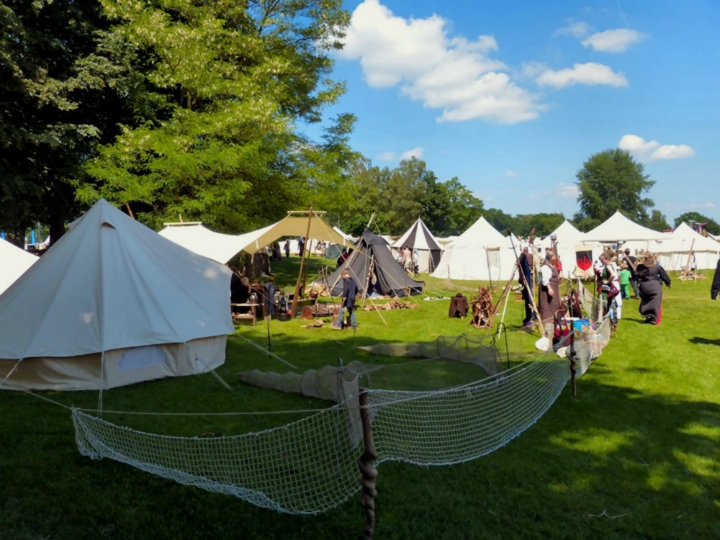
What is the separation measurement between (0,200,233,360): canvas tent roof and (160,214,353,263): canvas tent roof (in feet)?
16.2

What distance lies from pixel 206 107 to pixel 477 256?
13922 millimetres

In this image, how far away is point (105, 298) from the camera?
783 centimetres

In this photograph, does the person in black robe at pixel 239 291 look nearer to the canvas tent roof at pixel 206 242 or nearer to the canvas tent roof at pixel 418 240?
the canvas tent roof at pixel 206 242

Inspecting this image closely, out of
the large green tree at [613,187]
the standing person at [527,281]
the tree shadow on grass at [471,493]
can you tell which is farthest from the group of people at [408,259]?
the large green tree at [613,187]

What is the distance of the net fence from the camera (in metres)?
4.39

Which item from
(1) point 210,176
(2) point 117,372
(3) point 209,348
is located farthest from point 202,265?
(1) point 210,176

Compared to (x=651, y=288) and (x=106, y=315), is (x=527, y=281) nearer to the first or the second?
(x=651, y=288)

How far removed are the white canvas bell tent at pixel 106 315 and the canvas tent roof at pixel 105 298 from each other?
14 millimetres

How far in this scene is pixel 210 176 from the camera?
18547 mm

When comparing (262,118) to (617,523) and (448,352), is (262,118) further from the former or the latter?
(617,523)

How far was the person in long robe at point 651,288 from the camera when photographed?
12.7 m

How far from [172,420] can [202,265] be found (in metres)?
3.82

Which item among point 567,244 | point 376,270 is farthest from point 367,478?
point 567,244

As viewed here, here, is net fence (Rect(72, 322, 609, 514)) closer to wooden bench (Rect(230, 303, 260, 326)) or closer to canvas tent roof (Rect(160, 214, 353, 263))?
wooden bench (Rect(230, 303, 260, 326))
